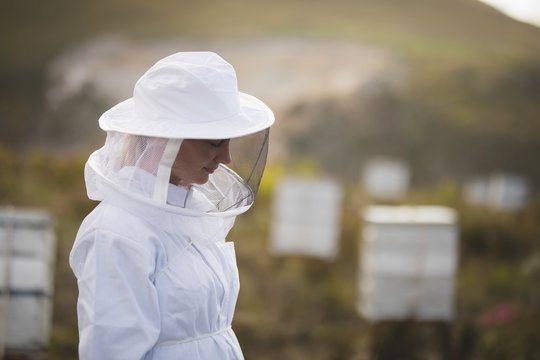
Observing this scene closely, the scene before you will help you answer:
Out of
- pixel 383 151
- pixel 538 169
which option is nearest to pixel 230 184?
pixel 383 151

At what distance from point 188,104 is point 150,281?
0.44 metres

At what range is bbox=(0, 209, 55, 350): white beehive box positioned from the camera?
458 cm

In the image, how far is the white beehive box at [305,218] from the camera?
9.29 m

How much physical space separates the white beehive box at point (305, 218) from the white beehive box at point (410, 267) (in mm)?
2277

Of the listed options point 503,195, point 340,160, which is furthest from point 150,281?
point 340,160

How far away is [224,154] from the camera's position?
6.41 feet

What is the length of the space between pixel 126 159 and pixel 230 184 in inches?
14.6

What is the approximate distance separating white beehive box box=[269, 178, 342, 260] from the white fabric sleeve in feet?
24.6

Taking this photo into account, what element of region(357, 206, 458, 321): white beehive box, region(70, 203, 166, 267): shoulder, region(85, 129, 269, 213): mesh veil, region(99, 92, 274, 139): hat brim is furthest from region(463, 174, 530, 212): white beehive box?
region(70, 203, 166, 267): shoulder

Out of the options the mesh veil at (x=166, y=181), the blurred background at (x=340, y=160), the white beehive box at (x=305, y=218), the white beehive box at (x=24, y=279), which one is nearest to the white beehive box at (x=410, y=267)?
the blurred background at (x=340, y=160)

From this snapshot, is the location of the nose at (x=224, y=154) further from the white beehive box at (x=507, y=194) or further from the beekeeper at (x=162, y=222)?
the white beehive box at (x=507, y=194)

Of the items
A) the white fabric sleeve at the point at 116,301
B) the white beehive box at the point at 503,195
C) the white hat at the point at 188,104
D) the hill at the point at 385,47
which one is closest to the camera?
the white fabric sleeve at the point at 116,301

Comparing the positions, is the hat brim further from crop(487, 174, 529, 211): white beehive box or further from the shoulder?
crop(487, 174, 529, 211): white beehive box

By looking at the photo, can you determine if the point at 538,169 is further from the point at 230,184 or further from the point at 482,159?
the point at 230,184
